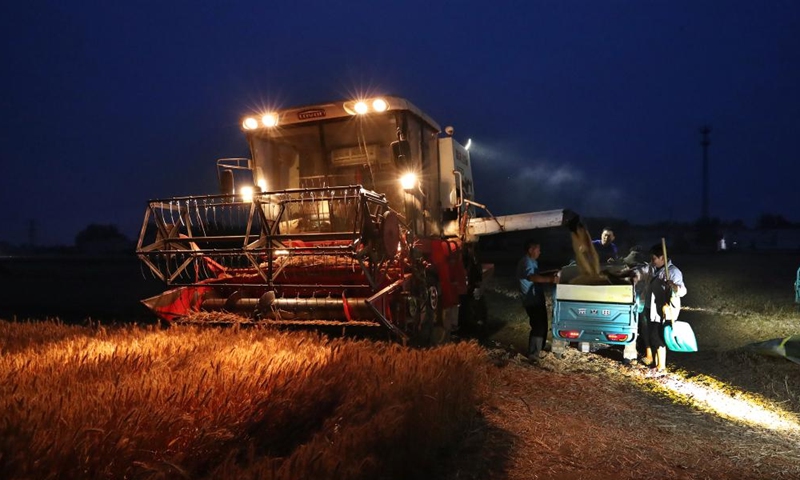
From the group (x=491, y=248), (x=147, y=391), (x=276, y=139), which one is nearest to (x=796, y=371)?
(x=147, y=391)

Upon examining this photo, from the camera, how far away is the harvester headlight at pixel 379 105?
742 centimetres

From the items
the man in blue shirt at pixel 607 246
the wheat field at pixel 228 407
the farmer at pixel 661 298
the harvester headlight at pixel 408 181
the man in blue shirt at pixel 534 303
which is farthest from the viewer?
the man in blue shirt at pixel 607 246

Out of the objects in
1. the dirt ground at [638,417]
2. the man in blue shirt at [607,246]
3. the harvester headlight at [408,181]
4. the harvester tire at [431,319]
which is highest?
the harvester headlight at [408,181]

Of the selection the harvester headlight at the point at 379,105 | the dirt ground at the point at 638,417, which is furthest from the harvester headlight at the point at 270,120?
the dirt ground at the point at 638,417

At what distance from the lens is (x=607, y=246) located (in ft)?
30.0

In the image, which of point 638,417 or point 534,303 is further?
point 534,303

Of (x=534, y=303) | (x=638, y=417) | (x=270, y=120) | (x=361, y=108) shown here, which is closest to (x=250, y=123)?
(x=270, y=120)

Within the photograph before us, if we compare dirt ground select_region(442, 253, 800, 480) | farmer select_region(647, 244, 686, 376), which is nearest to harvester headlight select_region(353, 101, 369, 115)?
dirt ground select_region(442, 253, 800, 480)

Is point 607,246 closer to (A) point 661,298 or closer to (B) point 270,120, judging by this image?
(A) point 661,298

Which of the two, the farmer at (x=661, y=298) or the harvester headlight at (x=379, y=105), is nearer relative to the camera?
the farmer at (x=661, y=298)

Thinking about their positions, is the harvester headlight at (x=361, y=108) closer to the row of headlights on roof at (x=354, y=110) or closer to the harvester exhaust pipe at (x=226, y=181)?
the row of headlights on roof at (x=354, y=110)

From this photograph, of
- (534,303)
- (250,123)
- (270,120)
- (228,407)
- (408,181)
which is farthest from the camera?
(250,123)

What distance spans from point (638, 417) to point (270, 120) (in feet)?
21.2

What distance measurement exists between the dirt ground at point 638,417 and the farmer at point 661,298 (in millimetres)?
357
